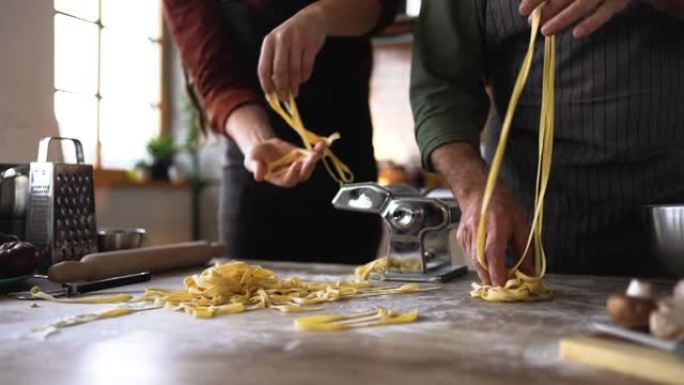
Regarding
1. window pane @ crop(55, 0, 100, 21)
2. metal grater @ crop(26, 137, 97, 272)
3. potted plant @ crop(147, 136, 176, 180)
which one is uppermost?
window pane @ crop(55, 0, 100, 21)

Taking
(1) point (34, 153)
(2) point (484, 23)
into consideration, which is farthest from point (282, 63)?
(1) point (34, 153)

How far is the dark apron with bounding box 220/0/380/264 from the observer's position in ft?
5.57

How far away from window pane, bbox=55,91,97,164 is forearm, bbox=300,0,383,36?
2.46 m

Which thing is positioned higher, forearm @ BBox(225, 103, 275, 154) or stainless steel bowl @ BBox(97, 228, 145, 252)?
forearm @ BBox(225, 103, 275, 154)

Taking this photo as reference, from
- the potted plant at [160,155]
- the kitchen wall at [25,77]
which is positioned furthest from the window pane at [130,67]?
the kitchen wall at [25,77]

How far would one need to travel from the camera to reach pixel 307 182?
1704 mm

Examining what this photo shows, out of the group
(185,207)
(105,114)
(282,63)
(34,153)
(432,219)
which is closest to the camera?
(432,219)

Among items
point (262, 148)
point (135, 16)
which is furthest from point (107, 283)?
point (135, 16)

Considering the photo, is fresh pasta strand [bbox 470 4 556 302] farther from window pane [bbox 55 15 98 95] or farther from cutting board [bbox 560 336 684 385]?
window pane [bbox 55 15 98 95]

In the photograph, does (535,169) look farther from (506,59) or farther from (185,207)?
(185,207)

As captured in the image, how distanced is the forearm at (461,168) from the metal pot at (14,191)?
75 centimetres

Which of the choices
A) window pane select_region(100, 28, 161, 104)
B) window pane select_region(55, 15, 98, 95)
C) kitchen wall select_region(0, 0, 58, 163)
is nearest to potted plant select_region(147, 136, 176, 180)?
window pane select_region(100, 28, 161, 104)

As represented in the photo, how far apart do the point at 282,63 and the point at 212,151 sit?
3.14 meters

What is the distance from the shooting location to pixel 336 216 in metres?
1.74
